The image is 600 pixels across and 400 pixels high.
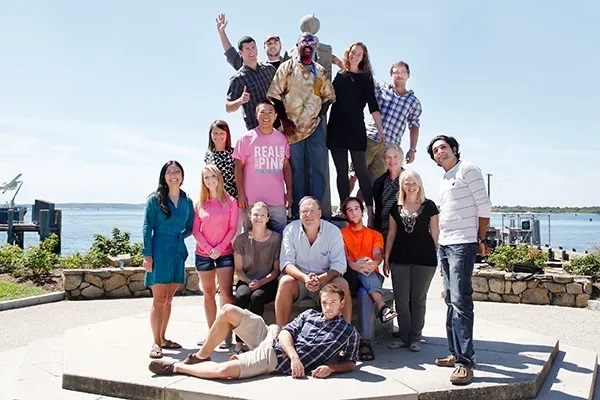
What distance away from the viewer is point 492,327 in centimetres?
641

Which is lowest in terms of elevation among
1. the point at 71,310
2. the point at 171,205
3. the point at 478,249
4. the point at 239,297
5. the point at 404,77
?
the point at 71,310

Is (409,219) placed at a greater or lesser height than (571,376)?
greater

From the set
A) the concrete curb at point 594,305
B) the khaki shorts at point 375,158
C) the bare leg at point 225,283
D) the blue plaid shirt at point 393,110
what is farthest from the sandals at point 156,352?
the concrete curb at point 594,305

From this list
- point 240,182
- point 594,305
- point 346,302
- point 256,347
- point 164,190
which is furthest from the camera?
point 594,305

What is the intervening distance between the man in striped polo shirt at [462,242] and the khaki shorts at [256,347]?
1.44 m

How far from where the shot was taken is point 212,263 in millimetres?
5098

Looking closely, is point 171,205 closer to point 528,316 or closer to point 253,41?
point 253,41

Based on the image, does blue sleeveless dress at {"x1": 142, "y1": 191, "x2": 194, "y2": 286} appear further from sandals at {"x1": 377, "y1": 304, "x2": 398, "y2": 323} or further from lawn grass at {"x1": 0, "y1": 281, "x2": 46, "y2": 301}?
lawn grass at {"x1": 0, "y1": 281, "x2": 46, "y2": 301}

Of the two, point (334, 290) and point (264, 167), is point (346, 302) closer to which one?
point (334, 290)

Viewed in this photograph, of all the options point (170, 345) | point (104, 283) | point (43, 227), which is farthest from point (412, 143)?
point (43, 227)

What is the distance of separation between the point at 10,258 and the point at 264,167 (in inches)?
354

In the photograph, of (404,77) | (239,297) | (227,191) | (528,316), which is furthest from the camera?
(528,316)

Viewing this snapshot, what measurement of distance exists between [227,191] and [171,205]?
82cm

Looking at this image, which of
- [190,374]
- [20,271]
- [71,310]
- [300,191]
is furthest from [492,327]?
[20,271]
